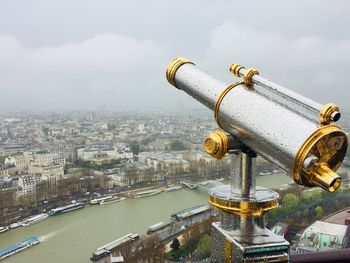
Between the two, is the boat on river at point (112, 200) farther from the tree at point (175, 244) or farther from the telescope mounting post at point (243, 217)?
the telescope mounting post at point (243, 217)

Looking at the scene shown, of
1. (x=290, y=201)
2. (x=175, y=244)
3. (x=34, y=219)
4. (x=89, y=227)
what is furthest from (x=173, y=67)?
(x=34, y=219)

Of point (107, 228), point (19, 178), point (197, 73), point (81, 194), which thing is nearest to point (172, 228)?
point (107, 228)

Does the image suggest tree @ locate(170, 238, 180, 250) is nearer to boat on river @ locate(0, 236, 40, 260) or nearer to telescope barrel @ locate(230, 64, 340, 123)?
boat on river @ locate(0, 236, 40, 260)

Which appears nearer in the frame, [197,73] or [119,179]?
[197,73]

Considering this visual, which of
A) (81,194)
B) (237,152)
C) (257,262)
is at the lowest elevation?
(81,194)

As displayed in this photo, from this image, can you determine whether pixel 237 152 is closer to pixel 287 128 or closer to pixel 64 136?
pixel 287 128

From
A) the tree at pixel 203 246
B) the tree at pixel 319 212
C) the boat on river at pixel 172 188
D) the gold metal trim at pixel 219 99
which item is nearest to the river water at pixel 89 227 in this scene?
the boat on river at pixel 172 188

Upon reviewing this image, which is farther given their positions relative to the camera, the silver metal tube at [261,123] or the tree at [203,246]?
the tree at [203,246]

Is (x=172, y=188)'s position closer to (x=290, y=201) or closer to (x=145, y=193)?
(x=145, y=193)
